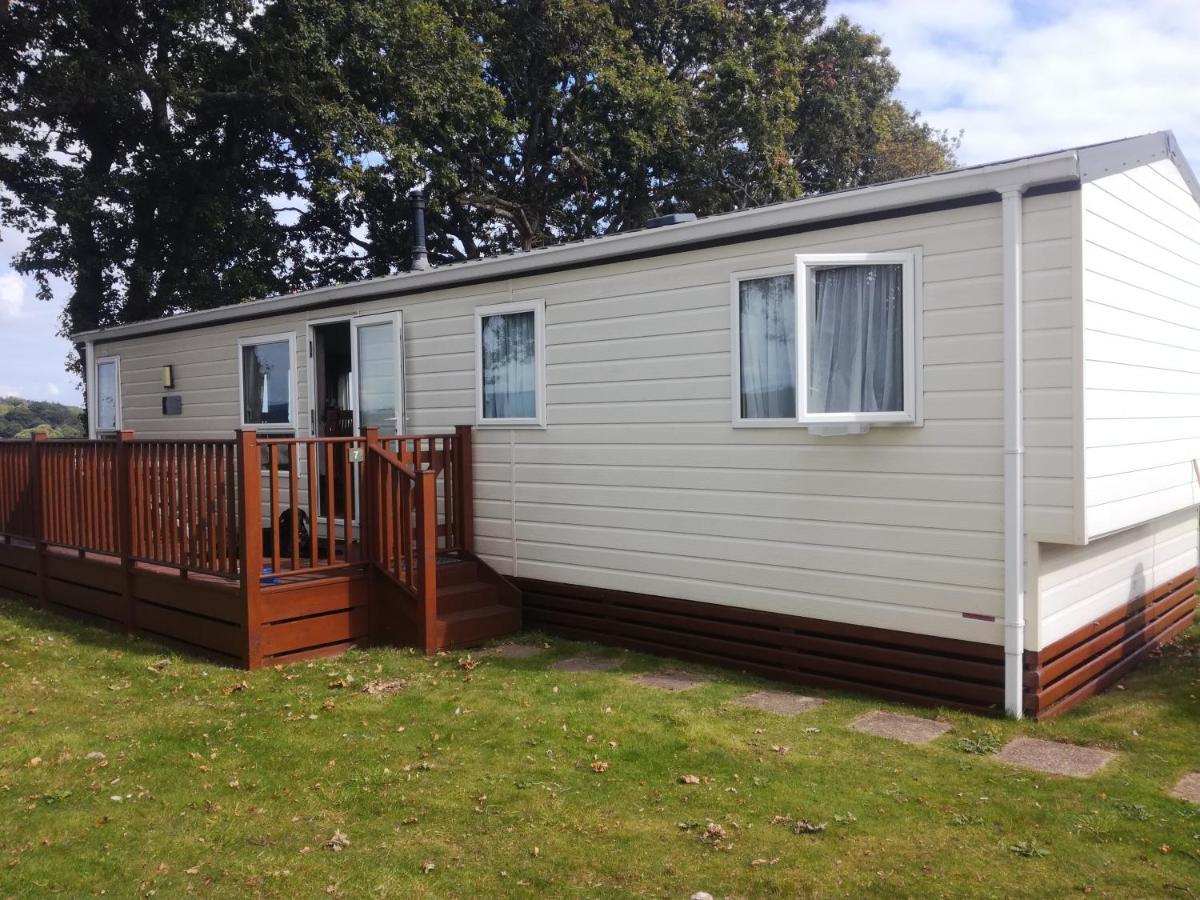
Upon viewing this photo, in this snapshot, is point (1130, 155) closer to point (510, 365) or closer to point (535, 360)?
point (535, 360)

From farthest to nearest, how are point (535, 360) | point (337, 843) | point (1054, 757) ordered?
point (535, 360) < point (1054, 757) < point (337, 843)

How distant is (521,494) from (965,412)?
10.9 ft

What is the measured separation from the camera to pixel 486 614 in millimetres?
6609

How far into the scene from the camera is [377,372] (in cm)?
792

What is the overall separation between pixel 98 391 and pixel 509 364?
6466 millimetres

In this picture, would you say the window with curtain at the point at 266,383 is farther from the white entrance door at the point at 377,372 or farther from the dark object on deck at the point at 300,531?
the dark object on deck at the point at 300,531

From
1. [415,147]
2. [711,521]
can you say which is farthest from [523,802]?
[415,147]

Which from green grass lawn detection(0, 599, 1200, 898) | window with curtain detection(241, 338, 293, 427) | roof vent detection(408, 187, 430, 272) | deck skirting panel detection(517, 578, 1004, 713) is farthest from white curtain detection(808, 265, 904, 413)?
window with curtain detection(241, 338, 293, 427)

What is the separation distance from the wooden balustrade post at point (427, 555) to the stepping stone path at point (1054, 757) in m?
3.45

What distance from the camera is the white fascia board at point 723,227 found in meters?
4.50

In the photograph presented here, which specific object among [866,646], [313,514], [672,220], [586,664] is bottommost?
[586,664]

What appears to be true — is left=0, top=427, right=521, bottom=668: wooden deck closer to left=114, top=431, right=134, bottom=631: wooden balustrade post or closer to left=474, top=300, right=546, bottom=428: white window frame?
left=114, top=431, right=134, bottom=631: wooden balustrade post

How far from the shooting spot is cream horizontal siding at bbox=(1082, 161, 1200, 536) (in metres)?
4.64

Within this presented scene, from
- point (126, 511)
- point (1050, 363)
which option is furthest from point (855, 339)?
point (126, 511)
